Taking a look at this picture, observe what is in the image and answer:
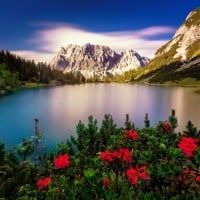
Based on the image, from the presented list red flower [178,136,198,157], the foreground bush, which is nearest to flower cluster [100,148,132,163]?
the foreground bush

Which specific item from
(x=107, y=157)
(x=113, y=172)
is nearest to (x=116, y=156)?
(x=107, y=157)

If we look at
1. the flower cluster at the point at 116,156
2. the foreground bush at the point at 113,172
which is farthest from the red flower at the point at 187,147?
the flower cluster at the point at 116,156

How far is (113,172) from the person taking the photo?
1249 cm

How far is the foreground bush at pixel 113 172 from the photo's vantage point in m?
6.28

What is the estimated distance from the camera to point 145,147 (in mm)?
16766

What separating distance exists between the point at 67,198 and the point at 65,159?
0.88m

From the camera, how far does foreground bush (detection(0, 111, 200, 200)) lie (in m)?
6.28

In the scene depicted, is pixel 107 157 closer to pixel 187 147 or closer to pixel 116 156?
pixel 116 156

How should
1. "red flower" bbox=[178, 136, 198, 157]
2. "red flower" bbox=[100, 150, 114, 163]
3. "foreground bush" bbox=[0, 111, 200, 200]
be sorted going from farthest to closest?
"red flower" bbox=[100, 150, 114, 163] < "red flower" bbox=[178, 136, 198, 157] < "foreground bush" bbox=[0, 111, 200, 200]

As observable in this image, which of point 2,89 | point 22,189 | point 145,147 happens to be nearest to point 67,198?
point 22,189

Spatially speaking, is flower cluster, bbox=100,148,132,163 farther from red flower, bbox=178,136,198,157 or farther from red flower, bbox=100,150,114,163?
red flower, bbox=178,136,198,157

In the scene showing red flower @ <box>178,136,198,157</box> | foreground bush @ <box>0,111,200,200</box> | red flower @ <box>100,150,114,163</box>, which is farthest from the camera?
red flower @ <box>100,150,114,163</box>

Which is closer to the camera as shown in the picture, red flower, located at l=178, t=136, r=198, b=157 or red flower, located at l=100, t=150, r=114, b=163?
red flower, located at l=178, t=136, r=198, b=157

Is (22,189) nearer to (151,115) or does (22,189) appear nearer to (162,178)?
(162,178)
